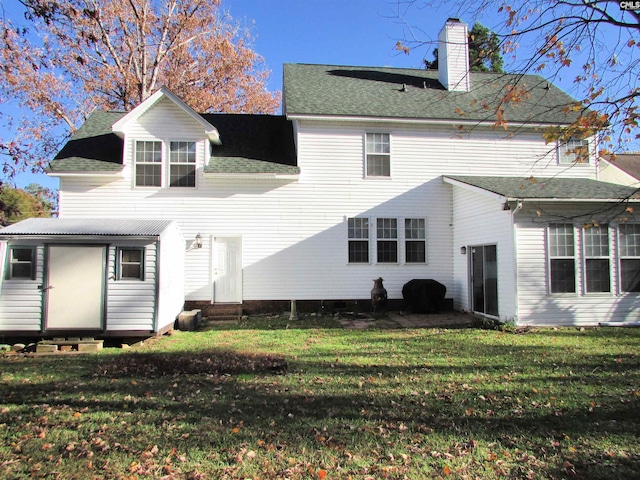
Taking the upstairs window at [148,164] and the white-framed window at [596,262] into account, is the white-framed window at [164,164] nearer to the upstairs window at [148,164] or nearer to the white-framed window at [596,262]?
the upstairs window at [148,164]

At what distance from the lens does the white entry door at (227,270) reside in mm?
12836

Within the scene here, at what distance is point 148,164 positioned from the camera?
12.7 meters

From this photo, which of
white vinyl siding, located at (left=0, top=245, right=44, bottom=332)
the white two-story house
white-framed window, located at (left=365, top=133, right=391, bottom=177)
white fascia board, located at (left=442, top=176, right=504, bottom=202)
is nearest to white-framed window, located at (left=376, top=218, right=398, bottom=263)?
the white two-story house

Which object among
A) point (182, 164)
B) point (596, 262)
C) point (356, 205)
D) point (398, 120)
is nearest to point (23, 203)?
point (182, 164)

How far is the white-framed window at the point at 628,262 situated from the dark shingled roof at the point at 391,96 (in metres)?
4.24

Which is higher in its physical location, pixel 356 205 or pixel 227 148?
pixel 227 148

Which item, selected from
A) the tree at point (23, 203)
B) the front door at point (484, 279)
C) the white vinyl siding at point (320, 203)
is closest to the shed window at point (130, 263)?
the white vinyl siding at point (320, 203)

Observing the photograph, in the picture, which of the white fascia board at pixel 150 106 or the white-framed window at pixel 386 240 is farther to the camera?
the white-framed window at pixel 386 240

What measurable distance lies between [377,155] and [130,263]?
27.3ft

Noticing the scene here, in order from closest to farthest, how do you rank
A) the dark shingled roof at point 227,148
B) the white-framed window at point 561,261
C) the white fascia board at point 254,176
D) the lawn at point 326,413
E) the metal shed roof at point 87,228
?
1. the lawn at point 326,413
2. the metal shed roof at point 87,228
3. the white-framed window at point 561,261
4. the dark shingled roof at point 227,148
5. the white fascia board at point 254,176

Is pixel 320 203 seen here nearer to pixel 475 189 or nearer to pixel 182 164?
pixel 182 164

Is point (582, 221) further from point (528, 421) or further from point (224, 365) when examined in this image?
point (224, 365)

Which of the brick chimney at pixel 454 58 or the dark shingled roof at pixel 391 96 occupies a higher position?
the brick chimney at pixel 454 58

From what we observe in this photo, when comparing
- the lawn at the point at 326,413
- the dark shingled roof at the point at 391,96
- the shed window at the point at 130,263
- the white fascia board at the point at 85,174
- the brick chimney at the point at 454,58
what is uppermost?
the brick chimney at the point at 454,58
